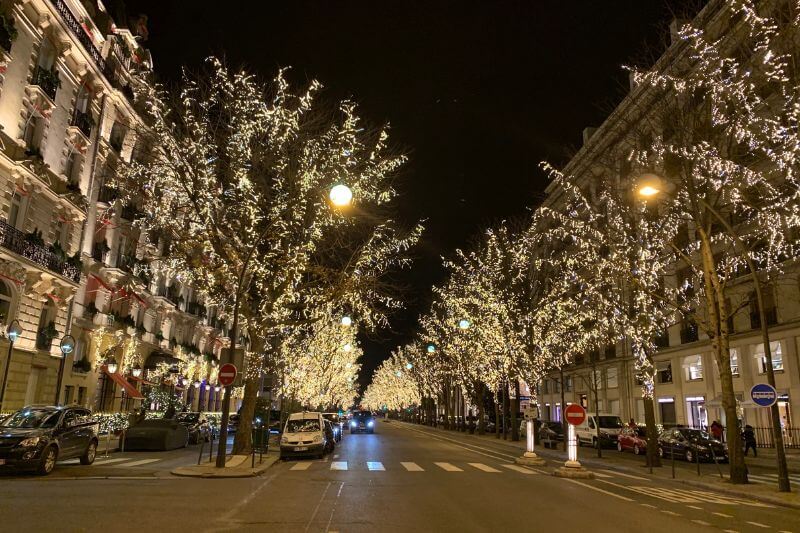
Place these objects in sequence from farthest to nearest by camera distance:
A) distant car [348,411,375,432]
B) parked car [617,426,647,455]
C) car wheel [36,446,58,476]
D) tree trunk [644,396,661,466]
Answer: distant car [348,411,375,432]
parked car [617,426,647,455]
tree trunk [644,396,661,466]
car wheel [36,446,58,476]

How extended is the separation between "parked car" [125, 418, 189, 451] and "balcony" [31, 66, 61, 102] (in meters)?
14.6

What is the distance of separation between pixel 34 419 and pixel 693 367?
3826 centimetres

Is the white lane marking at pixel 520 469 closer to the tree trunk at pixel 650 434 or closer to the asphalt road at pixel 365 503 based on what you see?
the asphalt road at pixel 365 503

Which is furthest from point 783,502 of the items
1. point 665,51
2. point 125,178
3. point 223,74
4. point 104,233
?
point 104,233

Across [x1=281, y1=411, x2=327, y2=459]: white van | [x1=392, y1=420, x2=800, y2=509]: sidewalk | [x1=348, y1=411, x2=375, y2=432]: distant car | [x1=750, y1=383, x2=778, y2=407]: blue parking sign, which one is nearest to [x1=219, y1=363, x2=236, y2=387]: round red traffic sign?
[x1=281, y1=411, x2=327, y2=459]: white van

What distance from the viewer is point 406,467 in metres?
18.8

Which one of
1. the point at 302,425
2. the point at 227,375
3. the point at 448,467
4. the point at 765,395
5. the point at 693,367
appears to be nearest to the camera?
the point at 765,395

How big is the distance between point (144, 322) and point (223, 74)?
26544mm

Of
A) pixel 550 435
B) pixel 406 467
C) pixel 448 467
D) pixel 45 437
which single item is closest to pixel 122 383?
pixel 45 437

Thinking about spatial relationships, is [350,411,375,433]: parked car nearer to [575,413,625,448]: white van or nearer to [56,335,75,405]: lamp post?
[575,413,625,448]: white van

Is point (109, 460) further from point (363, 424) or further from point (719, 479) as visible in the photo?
point (363, 424)

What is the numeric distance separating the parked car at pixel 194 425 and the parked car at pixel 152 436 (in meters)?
3.50

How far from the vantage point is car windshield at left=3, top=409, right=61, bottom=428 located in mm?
15633

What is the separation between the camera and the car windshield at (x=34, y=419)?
15.6 meters
